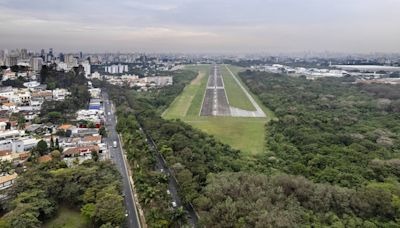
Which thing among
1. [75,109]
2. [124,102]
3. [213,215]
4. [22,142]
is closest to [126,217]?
[213,215]

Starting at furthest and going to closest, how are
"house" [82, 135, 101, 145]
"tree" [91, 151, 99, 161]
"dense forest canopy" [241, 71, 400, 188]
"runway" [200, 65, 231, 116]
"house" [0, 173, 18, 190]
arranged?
"runway" [200, 65, 231, 116], "house" [82, 135, 101, 145], "tree" [91, 151, 99, 161], "dense forest canopy" [241, 71, 400, 188], "house" [0, 173, 18, 190]

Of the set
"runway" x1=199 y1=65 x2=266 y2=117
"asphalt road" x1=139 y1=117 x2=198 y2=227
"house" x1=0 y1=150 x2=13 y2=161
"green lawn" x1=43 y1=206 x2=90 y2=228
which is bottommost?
"green lawn" x1=43 y1=206 x2=90 y2=228

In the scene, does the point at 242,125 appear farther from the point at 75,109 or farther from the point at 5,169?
the point at 5,169

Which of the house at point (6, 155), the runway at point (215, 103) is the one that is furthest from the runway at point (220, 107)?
the house at point (6, 155)

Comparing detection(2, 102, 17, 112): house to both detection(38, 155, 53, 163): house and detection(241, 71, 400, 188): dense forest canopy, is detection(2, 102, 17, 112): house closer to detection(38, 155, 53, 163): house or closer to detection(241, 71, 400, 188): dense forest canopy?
detection(38, 155, 53, 163): house

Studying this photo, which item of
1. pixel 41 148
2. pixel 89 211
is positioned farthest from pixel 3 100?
pixel 89 211

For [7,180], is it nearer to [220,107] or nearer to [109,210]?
[109,210]

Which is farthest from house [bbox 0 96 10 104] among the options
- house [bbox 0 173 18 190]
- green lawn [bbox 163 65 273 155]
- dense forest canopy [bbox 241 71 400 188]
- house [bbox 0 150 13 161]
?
dense forest canopy [bbox 241 71 400 188]
